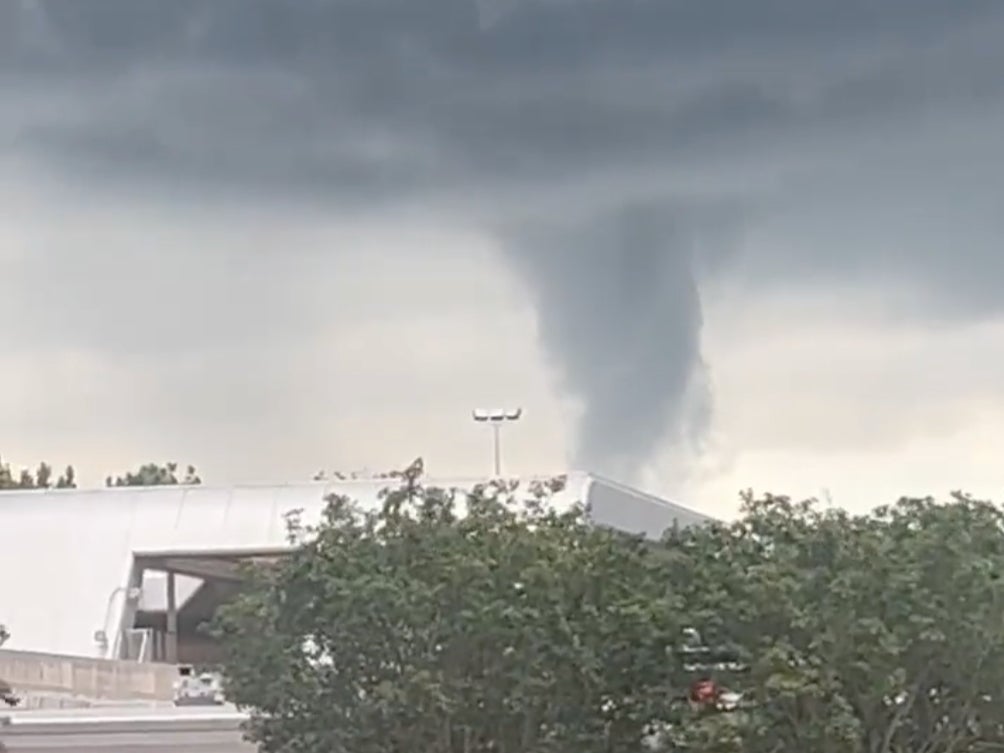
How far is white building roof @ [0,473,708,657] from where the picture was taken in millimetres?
54625

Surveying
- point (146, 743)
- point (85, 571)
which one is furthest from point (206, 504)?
point (146, 743)

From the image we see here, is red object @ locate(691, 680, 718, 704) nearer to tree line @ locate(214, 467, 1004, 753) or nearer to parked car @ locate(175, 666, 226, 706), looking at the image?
tree line @ locate(214, 467, 1004, 753)

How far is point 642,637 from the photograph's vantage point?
25.7m

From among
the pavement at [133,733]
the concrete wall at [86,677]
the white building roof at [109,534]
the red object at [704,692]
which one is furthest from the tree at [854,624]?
the white building roof at [109,534]

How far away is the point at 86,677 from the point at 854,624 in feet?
66.7

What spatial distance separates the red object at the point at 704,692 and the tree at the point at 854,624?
398mm

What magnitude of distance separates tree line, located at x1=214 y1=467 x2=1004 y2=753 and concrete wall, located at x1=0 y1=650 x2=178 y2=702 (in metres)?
12.8

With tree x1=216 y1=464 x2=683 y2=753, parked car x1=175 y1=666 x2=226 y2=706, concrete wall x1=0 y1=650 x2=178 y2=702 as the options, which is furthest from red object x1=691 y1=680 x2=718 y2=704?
concrete wall x1=0 y1=650 x2=178 y2=702

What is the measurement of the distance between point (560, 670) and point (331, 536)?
3631 mm

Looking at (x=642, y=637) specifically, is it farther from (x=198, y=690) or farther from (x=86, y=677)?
(x=86, y=677)

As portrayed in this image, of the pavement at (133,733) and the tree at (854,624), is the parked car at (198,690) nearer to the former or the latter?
the pavement at (133,733)

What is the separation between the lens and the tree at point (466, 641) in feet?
85.2

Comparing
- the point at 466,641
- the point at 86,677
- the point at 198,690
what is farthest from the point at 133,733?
the point at 86,677

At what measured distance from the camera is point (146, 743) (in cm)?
3138
